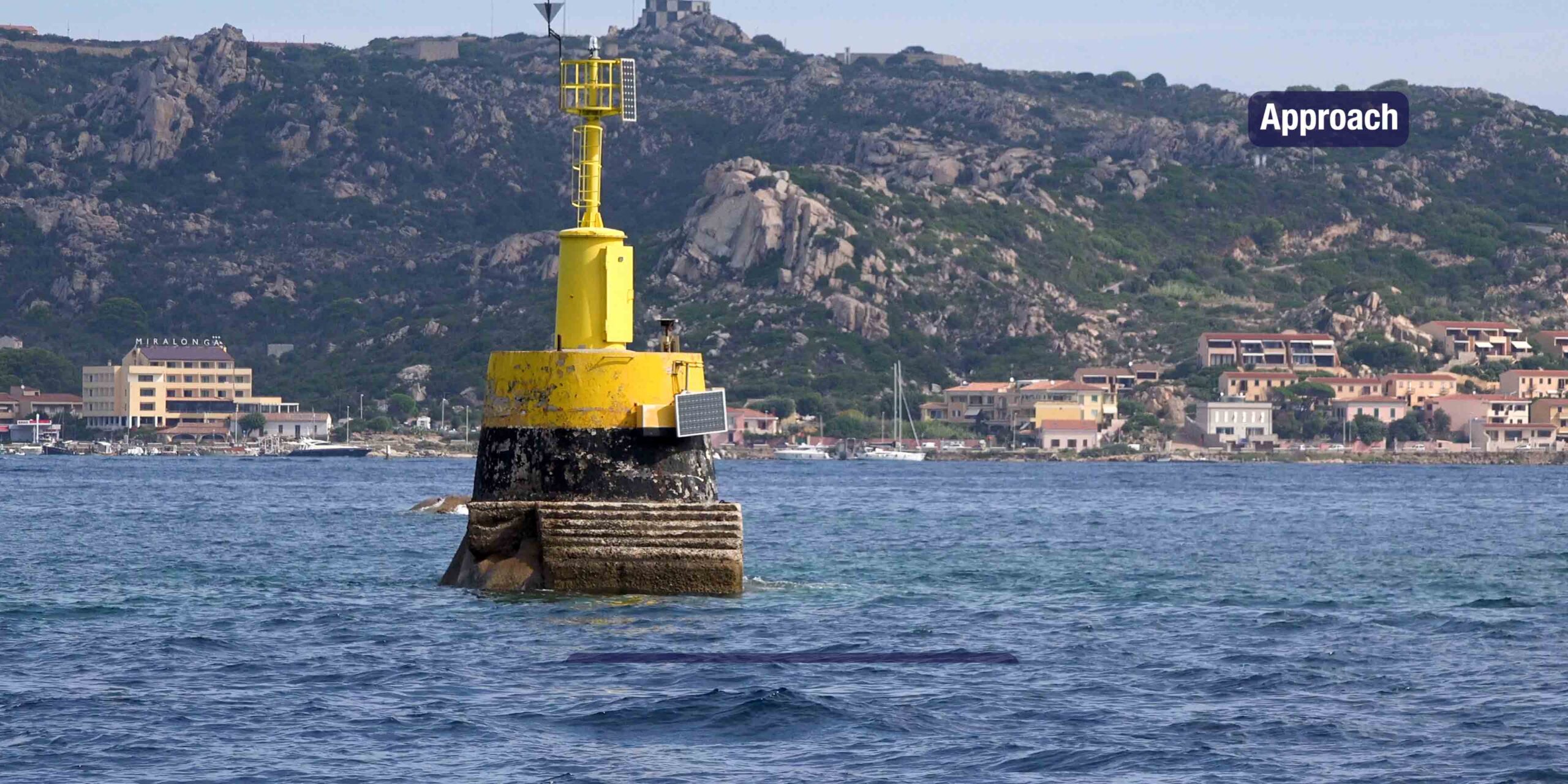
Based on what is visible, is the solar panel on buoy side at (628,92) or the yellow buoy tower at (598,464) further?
the solar panel on buoy side at (628,92)

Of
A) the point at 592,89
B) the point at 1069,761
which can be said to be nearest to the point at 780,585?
the point at 592,89

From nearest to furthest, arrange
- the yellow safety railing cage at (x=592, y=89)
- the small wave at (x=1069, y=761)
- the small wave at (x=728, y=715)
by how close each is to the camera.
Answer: the small wave at (x=1069, y=761)
the small wave at (x=728, y=715)
the yellow safety railing cage at (x=592, y=89)

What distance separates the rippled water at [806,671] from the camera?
21172 millimetres

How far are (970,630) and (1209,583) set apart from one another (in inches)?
467

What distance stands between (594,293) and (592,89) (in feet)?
11.8

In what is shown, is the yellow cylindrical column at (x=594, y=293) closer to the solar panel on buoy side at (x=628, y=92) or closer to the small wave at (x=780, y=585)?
the solar panel on buoy side at (x=628, y=92)

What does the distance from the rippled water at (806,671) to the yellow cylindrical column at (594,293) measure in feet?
13.2

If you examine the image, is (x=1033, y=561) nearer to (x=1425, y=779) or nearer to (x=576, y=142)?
(x=576, y=142)

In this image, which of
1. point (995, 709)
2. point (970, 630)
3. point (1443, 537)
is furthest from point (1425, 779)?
point (1443, 537)

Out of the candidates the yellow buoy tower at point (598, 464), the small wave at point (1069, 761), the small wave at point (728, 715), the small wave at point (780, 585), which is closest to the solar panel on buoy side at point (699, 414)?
the yellow buoy tower at point (598, 464)

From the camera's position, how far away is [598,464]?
104 feet

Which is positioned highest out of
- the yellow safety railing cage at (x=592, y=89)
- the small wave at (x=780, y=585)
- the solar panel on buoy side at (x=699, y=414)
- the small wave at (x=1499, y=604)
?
the yellow safety railing cage at (x=592, y=89)

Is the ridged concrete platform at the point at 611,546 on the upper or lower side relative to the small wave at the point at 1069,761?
upper

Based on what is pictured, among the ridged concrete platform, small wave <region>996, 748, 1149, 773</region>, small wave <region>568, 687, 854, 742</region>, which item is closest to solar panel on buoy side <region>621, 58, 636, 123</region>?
the ridged concrete platform
